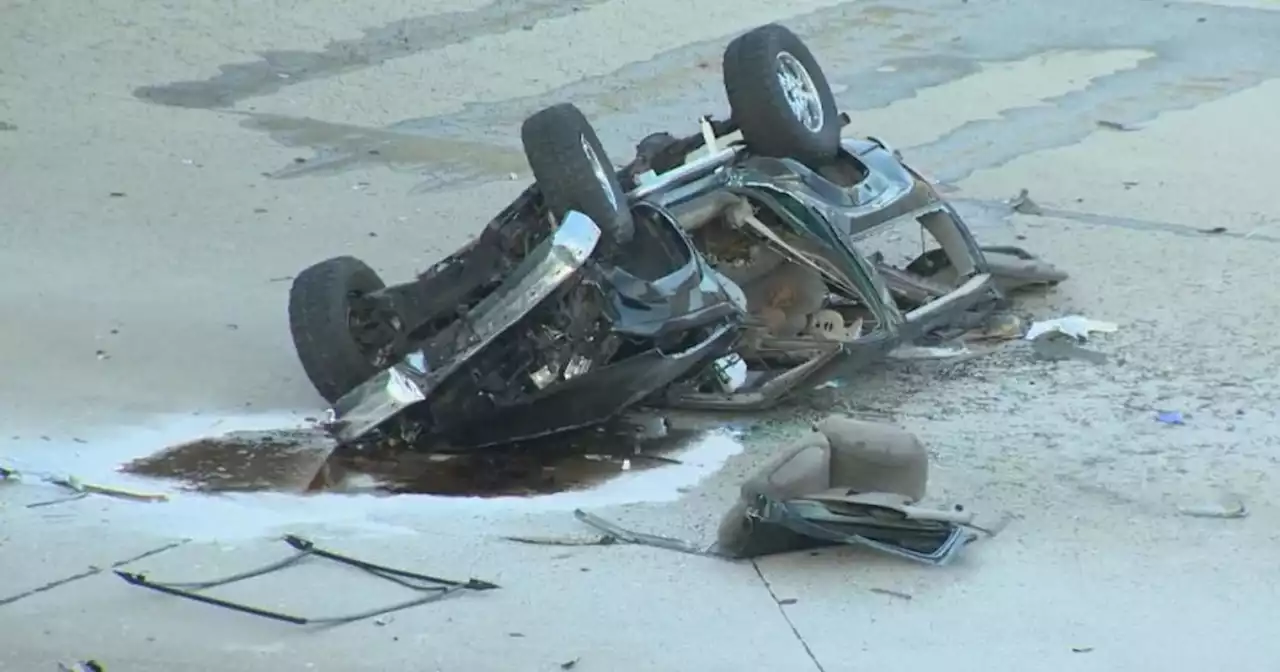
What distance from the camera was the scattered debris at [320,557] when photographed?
5492 mm

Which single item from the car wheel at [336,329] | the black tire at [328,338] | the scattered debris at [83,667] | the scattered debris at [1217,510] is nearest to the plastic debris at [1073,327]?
the scattered debris at [1217,510]

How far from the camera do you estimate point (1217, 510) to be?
6582 mm

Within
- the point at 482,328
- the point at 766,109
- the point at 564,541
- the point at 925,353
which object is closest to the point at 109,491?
the point at 482,328

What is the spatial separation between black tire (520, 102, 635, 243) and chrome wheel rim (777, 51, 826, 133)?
1487mm

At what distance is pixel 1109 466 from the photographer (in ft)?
23.3

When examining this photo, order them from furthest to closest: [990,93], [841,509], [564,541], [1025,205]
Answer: [990,93] → [1025,205] → [564,541] → [841,509]

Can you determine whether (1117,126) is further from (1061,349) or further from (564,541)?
(564,541)

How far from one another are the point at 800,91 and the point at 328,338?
2.67m

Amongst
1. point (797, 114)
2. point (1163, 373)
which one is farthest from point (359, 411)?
point (1163, 373)

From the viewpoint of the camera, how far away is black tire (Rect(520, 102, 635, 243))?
7430mm

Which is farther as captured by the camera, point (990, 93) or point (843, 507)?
point (990, 93)

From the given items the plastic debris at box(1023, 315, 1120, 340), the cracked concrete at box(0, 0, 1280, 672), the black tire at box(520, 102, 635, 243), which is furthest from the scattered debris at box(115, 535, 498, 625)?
the plastic debris at box(1023, 315, 1120, 340)

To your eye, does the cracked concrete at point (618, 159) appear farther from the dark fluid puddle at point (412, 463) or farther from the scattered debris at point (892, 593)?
the dark fluid puddle at point (412, 463)

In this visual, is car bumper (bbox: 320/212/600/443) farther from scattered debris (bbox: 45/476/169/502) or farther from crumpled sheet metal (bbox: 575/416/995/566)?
crumpled sheet metal (bbox: 575/416/995/566)
